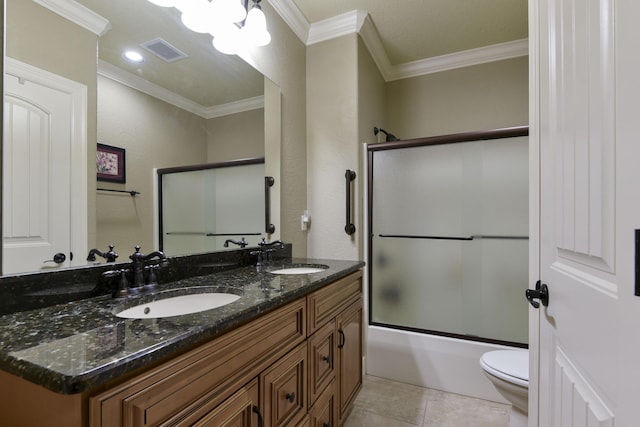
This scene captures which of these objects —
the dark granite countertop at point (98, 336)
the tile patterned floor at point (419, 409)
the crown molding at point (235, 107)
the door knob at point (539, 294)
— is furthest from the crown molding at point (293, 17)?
the tile patterned floor at point (419, 409)

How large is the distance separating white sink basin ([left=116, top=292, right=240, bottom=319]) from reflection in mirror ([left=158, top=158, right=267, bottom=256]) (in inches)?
11.6

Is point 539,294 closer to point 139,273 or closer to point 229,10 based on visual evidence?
point 139,273

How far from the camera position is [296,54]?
7.61 ft

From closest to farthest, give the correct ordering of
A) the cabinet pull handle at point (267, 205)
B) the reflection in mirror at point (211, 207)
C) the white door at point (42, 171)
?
the white door at point (42, 171) → the reflection in mirror at point (211, 207) → the cabinet pull handle at point (267, 205)

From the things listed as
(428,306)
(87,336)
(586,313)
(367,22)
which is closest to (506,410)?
(428,306)

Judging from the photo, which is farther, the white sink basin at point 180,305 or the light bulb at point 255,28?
the light bulb at point 255,28

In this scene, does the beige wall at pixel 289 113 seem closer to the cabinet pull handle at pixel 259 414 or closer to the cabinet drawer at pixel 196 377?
the cabinet drawer at pixel 196 377

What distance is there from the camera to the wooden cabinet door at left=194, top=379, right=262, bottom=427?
0.77 meters

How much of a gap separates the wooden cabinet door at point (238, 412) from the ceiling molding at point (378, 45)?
221cm

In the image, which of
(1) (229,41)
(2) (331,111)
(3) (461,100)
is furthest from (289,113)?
(3) (461,100)

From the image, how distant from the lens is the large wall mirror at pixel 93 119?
92cm

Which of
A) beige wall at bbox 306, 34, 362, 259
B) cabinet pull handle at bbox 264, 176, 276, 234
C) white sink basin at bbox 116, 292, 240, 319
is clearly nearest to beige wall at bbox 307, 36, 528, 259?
beige wall at bbox 306, 34, 362, 259

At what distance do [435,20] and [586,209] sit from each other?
7.29 feet

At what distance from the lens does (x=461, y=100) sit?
2.88 meters
